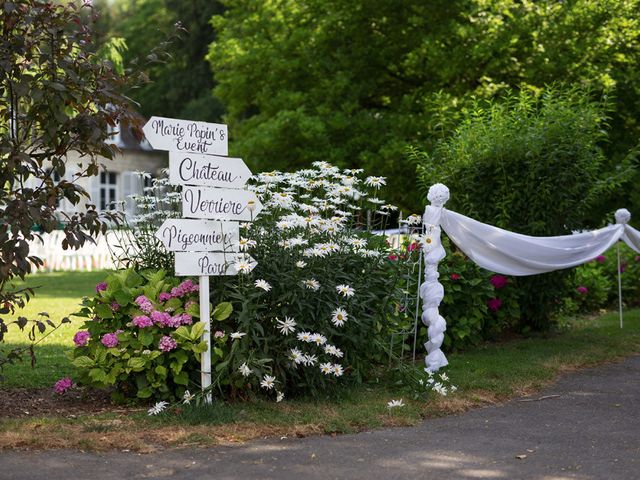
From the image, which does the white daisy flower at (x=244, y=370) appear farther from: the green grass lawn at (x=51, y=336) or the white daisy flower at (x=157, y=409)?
the green grass lawn at (x=51, y=336)

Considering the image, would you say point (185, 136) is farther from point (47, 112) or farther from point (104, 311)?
point (104, 311)

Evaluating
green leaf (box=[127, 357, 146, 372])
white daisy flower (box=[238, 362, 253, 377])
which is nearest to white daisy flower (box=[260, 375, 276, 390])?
white daisy flower (box=[238, 362, 253, 377])

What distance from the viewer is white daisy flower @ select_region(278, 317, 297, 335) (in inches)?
257

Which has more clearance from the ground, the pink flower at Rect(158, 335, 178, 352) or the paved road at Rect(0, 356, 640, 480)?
the pink flower at Rect(158, 335, 178, 352)

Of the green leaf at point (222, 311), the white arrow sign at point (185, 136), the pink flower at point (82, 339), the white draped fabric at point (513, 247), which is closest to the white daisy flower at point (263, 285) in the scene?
the green leaf at point (222, 311)

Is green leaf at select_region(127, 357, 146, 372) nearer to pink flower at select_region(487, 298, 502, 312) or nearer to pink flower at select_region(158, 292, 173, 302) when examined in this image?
pink flower at select_region(158, 292, 173, 302)

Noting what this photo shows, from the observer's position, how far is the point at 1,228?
584 cm

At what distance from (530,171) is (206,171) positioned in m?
4.74

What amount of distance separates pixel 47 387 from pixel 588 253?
627 cm

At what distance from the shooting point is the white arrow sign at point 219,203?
6590mm

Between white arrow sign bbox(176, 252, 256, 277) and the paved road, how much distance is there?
1372mm

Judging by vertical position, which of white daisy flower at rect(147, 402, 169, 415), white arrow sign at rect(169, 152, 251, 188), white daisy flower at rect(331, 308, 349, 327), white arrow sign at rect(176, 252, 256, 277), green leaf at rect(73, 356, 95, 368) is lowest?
white daisy flower at rect(147, 402, 169, 415)

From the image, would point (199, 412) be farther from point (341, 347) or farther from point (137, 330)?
point (341, 347)

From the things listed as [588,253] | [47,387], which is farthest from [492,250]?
[47,387]
